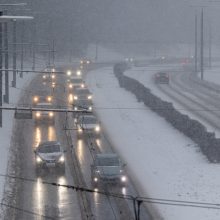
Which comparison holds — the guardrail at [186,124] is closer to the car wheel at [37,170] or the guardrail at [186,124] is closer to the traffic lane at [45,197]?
the traffic lane at [45,197]

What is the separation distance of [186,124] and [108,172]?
13008 millimetres

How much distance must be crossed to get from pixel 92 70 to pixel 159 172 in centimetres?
7434

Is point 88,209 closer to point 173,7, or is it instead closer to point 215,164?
point 215,164

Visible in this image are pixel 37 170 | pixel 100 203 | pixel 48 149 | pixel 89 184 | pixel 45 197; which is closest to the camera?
pixel 100 203

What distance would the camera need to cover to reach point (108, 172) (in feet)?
92.6

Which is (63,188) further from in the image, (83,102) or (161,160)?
(83,102)

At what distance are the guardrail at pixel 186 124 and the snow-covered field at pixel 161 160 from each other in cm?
40

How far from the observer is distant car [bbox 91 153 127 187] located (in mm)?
28062

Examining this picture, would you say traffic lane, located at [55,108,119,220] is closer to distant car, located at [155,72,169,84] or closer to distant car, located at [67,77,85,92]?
distant car, located at [67,77,85,92]

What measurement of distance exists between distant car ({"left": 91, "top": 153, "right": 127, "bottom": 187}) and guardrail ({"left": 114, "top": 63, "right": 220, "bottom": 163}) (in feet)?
18.8

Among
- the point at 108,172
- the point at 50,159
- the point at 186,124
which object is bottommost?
the point at 108,172

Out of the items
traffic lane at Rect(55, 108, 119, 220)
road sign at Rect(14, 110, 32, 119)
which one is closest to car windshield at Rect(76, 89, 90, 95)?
road sign at Rect(14, 110, 32, 119)

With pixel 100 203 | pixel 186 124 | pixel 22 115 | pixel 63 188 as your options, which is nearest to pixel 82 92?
pixel 22 115

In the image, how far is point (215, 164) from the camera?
104 feet
